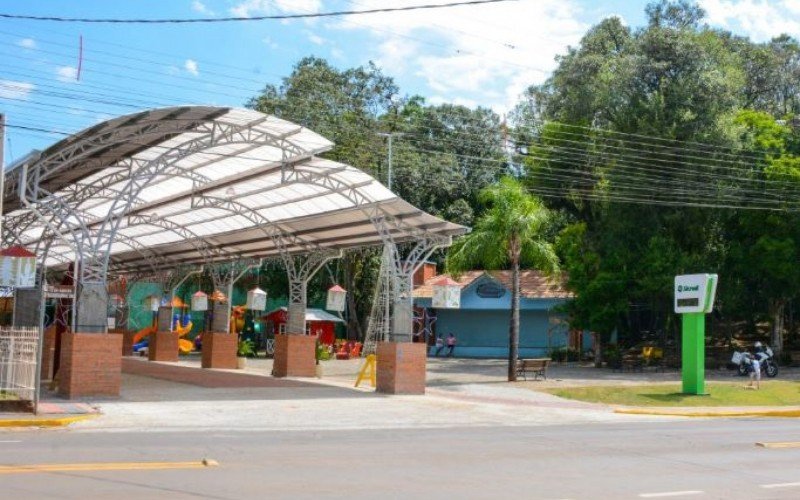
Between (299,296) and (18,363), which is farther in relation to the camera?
(299,296)

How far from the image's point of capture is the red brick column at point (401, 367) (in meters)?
28.1

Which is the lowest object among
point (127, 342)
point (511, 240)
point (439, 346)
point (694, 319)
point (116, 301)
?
point (127, 342)

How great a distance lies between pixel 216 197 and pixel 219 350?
11.3m

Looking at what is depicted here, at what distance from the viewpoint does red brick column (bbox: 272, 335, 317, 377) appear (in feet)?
115

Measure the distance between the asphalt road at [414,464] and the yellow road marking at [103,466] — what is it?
20 cm

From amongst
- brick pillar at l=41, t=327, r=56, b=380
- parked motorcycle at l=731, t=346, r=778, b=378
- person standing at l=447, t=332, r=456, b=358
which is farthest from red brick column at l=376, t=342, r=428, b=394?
person standing at l=447, t=332, r=456, b=358

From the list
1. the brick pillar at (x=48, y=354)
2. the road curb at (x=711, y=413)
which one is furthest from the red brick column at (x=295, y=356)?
the road curb at (x=711, y=413)

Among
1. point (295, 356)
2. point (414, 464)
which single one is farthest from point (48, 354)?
point (414, 464)

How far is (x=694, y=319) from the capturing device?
98.6 ft

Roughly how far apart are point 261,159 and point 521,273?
103ft

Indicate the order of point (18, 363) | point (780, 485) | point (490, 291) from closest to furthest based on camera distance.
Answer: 1. point (780, 485)
2. point (18, 363)
3. point (490, 291)

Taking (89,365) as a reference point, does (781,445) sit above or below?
below

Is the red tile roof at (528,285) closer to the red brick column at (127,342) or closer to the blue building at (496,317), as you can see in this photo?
the blue building at (496,317)

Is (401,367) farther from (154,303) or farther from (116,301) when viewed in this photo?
(116,301)
